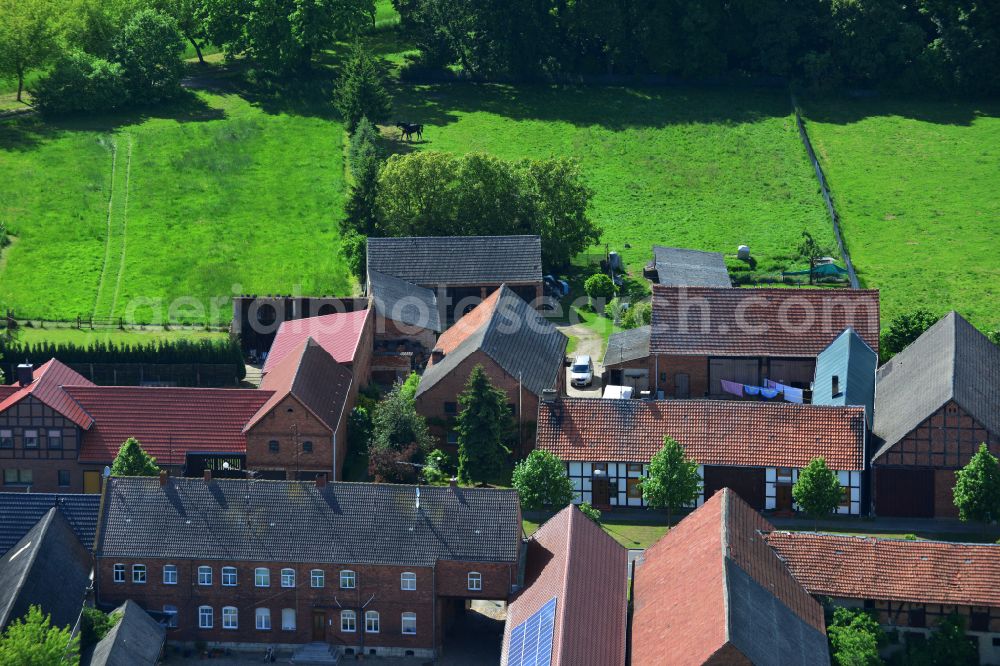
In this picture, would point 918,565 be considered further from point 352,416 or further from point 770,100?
point 770,100

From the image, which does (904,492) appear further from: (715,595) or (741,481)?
(715,595)

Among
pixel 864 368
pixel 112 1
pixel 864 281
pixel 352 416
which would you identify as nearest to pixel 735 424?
pixel 864 368

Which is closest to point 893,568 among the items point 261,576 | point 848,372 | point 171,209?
point 848,372

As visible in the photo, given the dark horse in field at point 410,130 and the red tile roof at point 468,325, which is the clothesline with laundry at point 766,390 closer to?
the red tile roof at point 468,325

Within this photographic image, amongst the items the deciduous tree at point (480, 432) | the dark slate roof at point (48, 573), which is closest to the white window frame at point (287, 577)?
the dark slate roof at point (48, 573)

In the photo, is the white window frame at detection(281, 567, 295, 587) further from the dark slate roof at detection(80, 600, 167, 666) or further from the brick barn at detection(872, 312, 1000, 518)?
the brick barn at detection(872, 312, 1000, 518)

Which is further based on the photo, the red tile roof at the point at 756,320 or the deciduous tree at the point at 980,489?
the red tile roof at the point at 756,320
